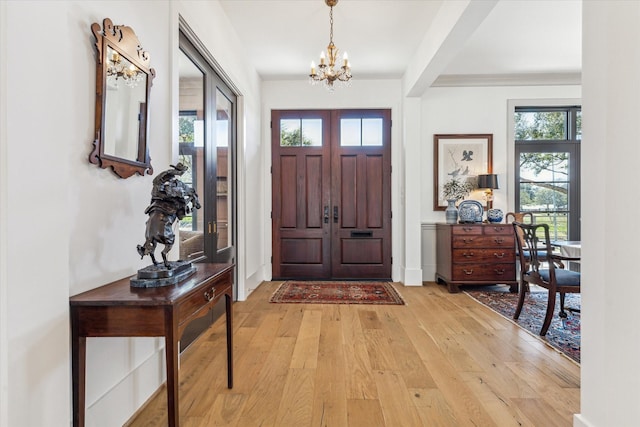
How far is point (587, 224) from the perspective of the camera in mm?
1464

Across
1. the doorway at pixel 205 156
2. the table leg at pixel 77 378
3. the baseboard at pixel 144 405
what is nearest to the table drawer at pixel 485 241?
the doorway at pixel 205 156

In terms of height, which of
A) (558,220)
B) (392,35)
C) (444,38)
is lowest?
(558,220)

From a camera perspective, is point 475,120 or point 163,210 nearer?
point 163,210

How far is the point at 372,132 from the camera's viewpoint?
16.8 ft

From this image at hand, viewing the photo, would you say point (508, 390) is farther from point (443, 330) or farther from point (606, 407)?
point (443, 330)

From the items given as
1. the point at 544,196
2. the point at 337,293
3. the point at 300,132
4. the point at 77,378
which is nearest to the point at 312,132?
the point at 300,132

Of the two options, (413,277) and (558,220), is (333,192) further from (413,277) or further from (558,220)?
(558,220)

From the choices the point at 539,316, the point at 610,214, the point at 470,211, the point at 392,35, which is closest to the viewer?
the point at 610,214

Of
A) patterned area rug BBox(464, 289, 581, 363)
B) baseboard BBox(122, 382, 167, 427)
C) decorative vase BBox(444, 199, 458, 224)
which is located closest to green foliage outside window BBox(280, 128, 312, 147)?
decorative vase BBox(444, 199, 458, 224)

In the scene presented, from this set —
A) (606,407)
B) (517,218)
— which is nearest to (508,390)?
(606,407)

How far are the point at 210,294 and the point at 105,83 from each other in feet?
3.46

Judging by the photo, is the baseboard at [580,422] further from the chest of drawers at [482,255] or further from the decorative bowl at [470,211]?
the decorative bowl at [470,211]

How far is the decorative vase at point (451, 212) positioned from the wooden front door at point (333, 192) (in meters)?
0.82

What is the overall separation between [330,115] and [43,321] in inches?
176
